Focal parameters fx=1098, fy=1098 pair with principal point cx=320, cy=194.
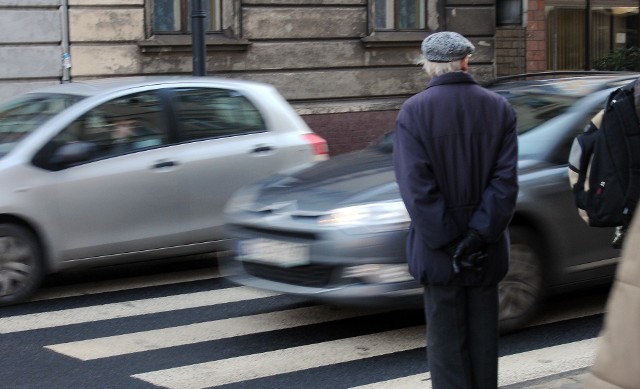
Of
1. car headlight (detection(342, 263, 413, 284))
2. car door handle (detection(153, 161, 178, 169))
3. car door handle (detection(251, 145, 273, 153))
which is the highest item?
car door handle (detection(251, 145, 273, 153))

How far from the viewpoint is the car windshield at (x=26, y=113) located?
7848 mm

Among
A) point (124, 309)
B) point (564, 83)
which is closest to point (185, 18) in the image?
point (124, 309)

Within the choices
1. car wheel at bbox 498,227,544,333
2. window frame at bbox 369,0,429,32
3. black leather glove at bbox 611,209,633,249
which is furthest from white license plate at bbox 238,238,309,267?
window frame at bbox 369,0,429,32

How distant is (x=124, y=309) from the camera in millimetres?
7477

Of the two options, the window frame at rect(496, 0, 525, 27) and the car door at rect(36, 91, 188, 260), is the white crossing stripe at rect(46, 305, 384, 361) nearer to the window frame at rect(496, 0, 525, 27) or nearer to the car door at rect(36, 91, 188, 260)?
the car door at rect(36, 91, 188, 260)

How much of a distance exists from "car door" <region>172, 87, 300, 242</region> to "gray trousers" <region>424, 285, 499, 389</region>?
4.30 meters

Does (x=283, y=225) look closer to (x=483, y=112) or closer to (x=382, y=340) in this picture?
(x=382, y=340)

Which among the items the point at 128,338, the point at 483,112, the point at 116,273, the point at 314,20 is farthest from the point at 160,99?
the point at 314,20

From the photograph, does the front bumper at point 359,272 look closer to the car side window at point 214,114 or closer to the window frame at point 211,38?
the car side window at point 214,114

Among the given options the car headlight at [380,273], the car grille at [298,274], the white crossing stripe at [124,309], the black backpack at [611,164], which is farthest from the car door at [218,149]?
the black backpack at [611,164]

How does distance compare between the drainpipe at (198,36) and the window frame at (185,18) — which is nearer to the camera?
the drainpipe at (198,36)

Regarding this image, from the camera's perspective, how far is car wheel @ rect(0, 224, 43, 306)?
24.4ft

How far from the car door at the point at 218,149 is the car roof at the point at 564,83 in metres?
1.90

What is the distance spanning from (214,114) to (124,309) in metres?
1.86
